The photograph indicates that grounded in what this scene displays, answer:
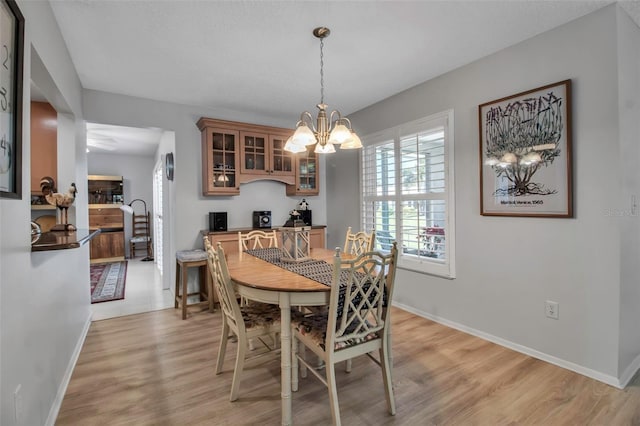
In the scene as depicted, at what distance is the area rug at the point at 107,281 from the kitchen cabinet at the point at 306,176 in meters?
2.77

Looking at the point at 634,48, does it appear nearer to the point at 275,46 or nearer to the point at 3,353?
the point at 275,46

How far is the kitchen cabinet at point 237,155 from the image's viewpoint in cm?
377

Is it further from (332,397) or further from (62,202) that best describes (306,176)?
(332,397)

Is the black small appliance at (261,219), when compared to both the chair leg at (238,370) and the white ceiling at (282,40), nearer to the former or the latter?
the white ceiling at (282,40)

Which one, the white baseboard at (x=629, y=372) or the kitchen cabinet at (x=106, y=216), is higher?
the kitchen cabinet at (x=106, y=216)

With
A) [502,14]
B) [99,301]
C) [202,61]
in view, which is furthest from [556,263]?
[99,301]

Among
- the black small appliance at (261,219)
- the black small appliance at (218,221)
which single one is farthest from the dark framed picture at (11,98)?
the black small appliance at (261,219)

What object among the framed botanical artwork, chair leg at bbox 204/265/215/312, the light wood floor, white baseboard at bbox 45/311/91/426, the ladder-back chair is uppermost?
the framed botanical artwork

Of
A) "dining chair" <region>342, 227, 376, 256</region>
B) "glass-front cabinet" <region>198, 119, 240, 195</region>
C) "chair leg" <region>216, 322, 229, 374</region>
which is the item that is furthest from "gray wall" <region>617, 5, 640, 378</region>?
"glass-front cabinet" <region>198, 119, 240, 195</region>

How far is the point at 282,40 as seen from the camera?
2396 millimetres

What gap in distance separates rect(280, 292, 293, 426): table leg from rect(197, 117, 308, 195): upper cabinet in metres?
2.45

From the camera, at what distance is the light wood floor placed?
1.80m

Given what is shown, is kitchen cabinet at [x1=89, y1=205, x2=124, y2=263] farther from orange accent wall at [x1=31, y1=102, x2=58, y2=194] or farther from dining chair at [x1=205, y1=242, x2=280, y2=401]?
dining chair at [x1=205, y1=242, x2=280, y2=401]

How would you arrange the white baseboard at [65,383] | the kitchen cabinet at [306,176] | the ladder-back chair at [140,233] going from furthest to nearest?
the ladder-back chair at [140,233], the kitchen cabinet at [306,176], the white baseboard at [65,383]
